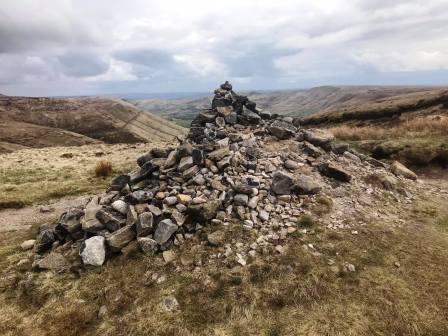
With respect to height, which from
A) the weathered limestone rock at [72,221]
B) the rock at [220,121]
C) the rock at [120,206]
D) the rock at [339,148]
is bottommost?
the weathered limestone rock at [72,221]

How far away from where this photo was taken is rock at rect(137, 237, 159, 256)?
13695mm

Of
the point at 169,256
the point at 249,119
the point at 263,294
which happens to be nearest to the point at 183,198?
the point at 169,256

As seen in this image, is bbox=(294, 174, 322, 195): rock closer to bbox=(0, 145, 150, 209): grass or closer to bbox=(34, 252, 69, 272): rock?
bbox=(34, 252, 69, 272): rock

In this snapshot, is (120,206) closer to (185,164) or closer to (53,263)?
(53,263)

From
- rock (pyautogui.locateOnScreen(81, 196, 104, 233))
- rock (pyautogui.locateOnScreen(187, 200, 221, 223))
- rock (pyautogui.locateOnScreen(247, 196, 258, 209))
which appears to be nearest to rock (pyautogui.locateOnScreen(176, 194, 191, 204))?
rock (pyautogui.locateOnScreen(187, 200, 221, 223))

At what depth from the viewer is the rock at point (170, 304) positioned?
11117 mm

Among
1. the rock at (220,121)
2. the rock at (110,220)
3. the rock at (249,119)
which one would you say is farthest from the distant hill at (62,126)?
the rock at (110,220)

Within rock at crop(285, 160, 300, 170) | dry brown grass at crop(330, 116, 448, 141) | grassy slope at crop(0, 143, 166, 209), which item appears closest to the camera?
rock at crop(285, 160, 300, 170)

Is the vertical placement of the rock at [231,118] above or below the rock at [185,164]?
above

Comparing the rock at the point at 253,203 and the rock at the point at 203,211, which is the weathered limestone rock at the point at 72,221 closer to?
the rock at the point at 203,211

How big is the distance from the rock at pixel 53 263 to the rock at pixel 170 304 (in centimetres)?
481

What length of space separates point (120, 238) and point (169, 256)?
230cm

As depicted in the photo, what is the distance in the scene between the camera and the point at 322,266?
484 inches

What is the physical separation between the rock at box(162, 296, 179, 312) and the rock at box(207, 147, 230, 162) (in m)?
8.04
